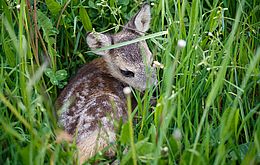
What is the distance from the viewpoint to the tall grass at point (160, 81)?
3.22 meters

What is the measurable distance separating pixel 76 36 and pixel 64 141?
6.35ft

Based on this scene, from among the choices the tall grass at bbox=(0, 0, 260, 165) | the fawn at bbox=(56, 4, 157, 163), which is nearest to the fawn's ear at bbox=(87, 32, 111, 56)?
the fawn at bbox=(56, 4, 157, 163)

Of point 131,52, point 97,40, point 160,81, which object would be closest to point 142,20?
point 131,52

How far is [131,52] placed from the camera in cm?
483

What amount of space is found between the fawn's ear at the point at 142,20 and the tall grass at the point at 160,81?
0.42 ft

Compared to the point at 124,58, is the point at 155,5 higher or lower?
higher

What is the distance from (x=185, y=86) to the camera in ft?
13.4

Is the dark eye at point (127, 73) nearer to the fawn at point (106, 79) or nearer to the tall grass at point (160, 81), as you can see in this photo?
the fawn at point (106, 79)

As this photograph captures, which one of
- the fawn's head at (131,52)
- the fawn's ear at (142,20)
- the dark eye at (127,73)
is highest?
the fawn's ear at (142,20)

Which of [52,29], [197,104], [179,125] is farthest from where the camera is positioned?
[52,29]

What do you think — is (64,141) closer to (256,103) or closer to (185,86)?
(185,86)

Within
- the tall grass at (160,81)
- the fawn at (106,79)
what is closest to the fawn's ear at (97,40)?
the fawn at (106,79)

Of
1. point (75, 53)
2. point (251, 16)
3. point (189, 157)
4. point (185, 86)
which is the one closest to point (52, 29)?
point (75, 53)

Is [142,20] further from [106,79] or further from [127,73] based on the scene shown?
[106,79]
